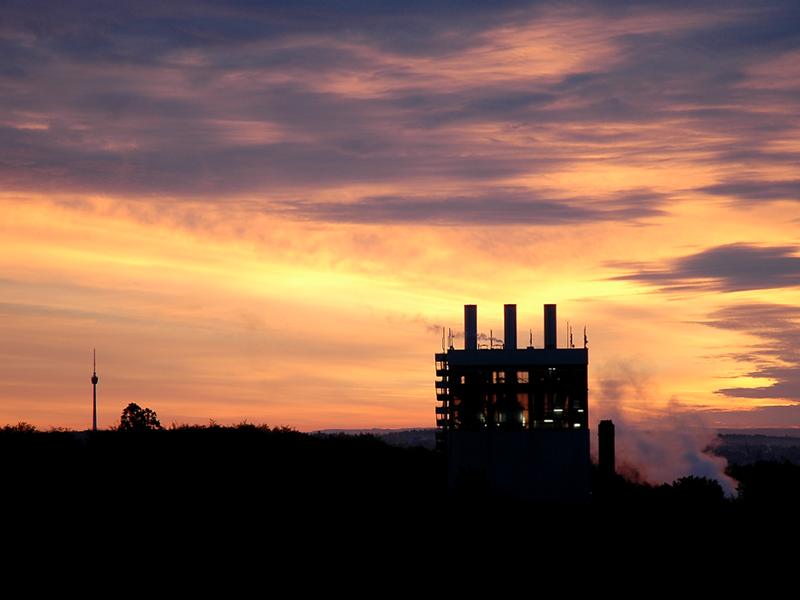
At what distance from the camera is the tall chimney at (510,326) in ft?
478

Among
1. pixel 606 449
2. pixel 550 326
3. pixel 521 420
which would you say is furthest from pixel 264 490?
pixel 606 449

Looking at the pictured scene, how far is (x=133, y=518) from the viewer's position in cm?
11288

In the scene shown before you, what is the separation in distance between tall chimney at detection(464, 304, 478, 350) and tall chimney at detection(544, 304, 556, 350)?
8.19 m

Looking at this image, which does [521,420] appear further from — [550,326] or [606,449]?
[606,449]

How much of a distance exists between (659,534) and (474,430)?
921 inches

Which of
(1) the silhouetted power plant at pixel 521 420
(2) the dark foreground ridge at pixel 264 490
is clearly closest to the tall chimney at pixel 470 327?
(1) the silhouetted power plant at pixel 521 420

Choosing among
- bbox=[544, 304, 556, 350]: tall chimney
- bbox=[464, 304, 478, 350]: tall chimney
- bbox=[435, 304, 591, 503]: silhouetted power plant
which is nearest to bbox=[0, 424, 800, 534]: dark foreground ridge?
bbox=[435, 304, 591, 503]: silhouetted power plant

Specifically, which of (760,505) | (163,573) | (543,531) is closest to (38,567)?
(163,573)

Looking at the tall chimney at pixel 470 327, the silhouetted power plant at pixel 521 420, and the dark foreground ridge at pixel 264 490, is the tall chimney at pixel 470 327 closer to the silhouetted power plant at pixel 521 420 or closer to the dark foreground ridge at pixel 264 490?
the silhouetted power plant at pixel 521 420

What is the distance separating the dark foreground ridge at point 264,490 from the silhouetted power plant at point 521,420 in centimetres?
262

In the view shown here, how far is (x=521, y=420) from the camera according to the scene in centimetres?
14362

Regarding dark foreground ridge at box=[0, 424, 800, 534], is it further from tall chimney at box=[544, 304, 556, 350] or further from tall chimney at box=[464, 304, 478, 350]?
tall chimney at box=[544, 304, 556, 350]

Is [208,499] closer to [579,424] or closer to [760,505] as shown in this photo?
[579,424]

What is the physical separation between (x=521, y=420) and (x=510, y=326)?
1118cm
